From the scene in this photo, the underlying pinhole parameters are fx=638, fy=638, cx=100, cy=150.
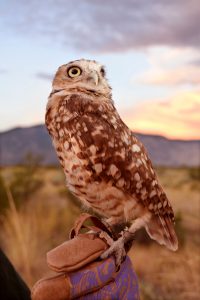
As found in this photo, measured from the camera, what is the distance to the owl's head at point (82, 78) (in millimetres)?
3059

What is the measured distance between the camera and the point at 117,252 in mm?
2537

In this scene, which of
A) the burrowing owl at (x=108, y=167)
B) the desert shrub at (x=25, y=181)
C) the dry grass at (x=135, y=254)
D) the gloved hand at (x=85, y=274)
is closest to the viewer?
the gloved hand at (x=85, y=274)

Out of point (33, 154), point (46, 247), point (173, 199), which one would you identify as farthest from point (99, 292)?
point (173, 199)

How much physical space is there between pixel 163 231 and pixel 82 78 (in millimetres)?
822

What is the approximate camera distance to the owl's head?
10.0ft

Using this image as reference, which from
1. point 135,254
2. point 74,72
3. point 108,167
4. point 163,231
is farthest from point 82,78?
point 135,254

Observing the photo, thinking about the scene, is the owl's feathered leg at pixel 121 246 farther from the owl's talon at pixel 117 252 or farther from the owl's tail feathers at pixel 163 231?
the owl's tail feathers at pixel 163 231

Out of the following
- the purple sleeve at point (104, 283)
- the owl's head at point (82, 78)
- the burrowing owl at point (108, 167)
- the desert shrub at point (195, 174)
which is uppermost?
the owl's head at point (82, 78)

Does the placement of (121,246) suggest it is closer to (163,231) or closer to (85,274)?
(85,274)

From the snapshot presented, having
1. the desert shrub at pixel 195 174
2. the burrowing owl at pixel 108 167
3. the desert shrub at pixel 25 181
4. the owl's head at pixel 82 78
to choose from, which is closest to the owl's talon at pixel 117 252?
the burrowing owl at pixel 108 167

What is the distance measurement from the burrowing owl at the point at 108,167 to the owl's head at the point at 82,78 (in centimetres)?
10

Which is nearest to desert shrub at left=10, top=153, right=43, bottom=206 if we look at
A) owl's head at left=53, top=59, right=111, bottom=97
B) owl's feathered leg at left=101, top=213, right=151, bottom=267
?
owl's head at left=53, top=59, right=111, bottom=97

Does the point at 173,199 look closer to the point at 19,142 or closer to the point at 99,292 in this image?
the point at 99,292

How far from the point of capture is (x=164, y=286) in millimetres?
8430
